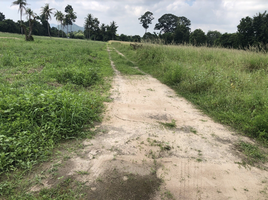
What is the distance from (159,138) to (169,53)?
8.22 meters

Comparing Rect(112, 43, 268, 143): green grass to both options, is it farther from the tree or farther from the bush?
the tree

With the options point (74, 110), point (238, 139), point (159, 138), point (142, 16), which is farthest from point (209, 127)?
point (142, 16)

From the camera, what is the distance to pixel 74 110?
3066 mm

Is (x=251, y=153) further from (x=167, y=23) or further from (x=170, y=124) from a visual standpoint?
(x=167, y=23)

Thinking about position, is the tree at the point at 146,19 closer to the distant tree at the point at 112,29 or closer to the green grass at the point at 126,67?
the distant tree at the point at 112,29

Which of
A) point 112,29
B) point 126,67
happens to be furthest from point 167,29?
point 126,67

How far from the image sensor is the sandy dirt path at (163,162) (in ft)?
6.21

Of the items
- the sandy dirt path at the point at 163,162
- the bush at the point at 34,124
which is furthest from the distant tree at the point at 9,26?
the sandy dirt path at the point at 163,162

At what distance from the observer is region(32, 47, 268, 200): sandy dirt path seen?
189 centimetres

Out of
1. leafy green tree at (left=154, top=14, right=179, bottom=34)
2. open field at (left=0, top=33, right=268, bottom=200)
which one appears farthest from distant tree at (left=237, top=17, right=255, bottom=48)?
leafy green tree at (left=154, top=14, right=179, bottom=34)

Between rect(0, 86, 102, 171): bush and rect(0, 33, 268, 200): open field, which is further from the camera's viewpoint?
rect(0, 86, 102, 171): bush

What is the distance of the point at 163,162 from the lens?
2.33m

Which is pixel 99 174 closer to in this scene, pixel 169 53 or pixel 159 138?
pixel 159 138

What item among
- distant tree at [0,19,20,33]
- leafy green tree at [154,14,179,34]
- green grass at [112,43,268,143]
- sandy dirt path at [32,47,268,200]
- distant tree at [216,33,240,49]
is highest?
leafy green tree at [154,14,179,34]
